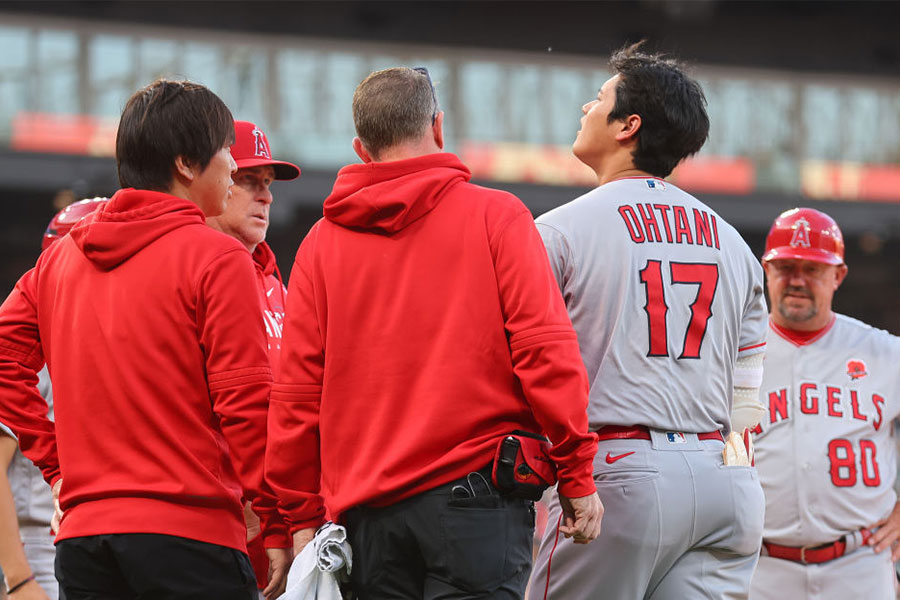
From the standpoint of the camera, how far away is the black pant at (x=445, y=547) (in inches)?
110

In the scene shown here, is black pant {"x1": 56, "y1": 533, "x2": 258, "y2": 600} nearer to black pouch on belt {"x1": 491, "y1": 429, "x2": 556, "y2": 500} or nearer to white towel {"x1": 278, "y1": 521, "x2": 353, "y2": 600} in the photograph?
white towel {"x1": 278, "y1": 521, "x2": 353, "y2": 600}

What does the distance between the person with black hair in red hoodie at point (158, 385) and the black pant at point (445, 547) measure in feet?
0.95

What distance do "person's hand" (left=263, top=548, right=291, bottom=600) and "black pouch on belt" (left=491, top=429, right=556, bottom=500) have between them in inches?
25.4

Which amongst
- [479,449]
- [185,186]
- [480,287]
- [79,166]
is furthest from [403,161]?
[79,166]

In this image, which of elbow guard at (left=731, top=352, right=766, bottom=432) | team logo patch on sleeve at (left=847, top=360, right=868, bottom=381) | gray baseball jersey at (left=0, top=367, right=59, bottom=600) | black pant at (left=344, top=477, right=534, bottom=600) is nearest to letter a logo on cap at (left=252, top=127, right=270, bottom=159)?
gray baseball jersey at (left=0, top=367, right=59, bottom=600)

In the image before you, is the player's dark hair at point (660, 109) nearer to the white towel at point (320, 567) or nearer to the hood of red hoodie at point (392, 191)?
the hood of red hoodie at point (392, 191)

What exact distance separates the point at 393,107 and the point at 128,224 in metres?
0.75

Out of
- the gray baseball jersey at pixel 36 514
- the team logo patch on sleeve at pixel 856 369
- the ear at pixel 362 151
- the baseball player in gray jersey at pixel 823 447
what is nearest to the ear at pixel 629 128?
the ear at pixel 362 151

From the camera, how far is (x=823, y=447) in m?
5.25

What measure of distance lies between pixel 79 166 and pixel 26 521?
1747 cm

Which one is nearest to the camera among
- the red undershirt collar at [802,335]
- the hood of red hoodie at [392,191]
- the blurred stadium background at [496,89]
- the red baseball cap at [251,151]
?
the hood of red hoodie at [392,191]

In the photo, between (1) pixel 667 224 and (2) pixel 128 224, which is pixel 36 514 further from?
(1) pixel 667 224

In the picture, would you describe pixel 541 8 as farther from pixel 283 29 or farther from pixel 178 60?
pixel 178 60

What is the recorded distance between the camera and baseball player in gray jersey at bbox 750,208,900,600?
17.0 ft
